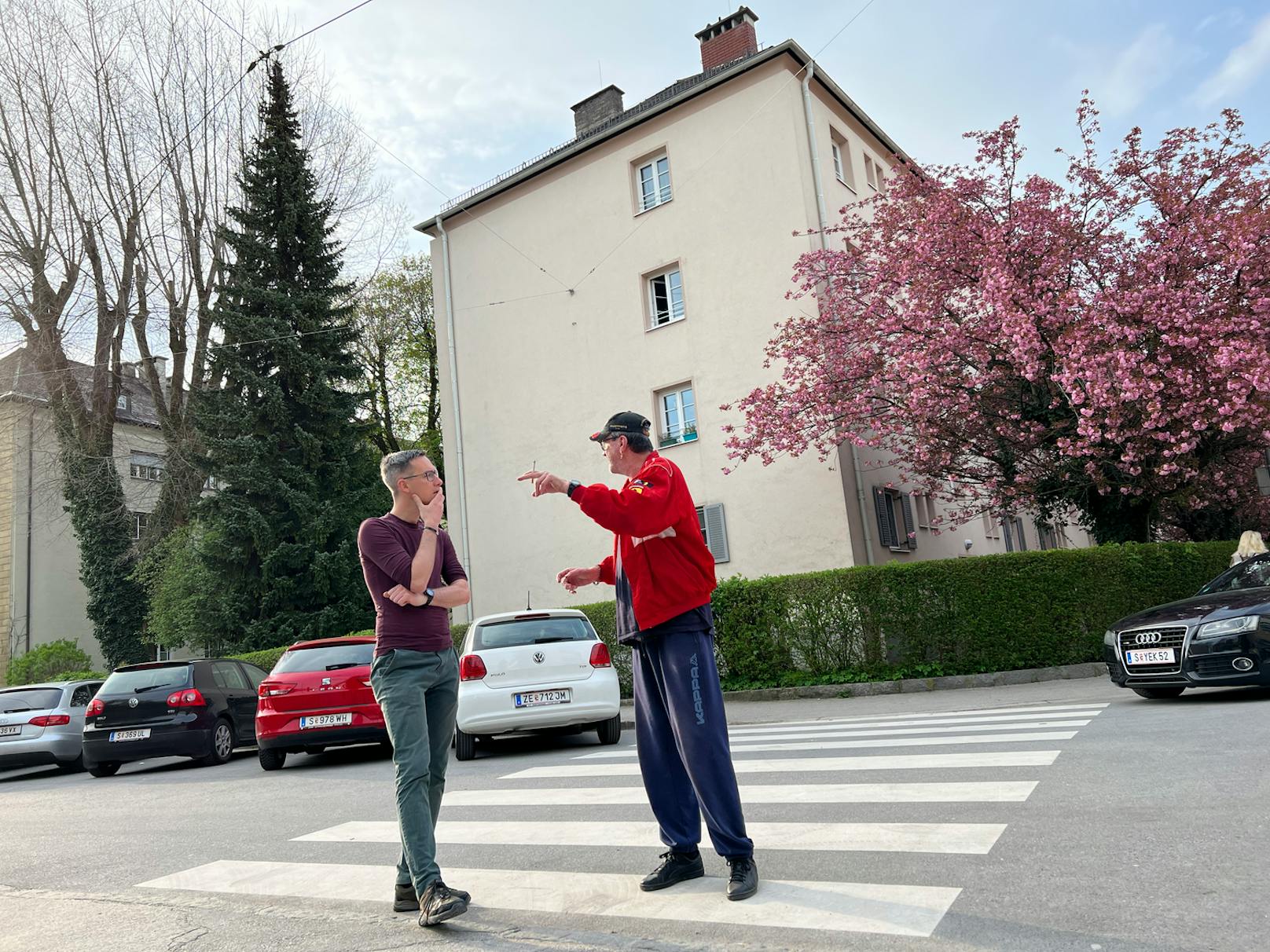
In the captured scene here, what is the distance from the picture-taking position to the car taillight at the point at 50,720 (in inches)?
609

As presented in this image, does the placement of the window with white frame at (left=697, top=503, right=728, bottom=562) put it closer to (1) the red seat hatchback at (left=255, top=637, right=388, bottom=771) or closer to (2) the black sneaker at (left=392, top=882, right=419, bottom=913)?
(1) the red seat hatchback at (left=255, top=637, right=388, bottom=771)

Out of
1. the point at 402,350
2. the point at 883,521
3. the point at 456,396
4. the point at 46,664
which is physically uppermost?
the point at 402,350

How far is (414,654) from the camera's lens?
4.40 m

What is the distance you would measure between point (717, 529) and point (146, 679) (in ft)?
37.4

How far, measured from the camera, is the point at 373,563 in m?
4.46

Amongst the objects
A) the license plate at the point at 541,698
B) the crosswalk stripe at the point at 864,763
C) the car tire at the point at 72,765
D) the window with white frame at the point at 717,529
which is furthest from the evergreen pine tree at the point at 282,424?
the crosswalk stripe at the point at 864,763

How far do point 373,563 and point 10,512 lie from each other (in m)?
39.8

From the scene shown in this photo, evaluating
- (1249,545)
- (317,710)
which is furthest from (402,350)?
(1249,545)

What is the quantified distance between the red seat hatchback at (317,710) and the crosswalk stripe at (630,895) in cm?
599

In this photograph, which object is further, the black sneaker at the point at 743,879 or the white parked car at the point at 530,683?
the white parked car at the point at 530,683

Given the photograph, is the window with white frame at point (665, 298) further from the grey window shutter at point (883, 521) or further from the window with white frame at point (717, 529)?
the grey window shutter at point (883, 521)

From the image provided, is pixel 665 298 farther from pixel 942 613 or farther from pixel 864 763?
pixel 864 763

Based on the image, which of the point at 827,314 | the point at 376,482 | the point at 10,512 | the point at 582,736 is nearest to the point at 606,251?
the point at 827,314

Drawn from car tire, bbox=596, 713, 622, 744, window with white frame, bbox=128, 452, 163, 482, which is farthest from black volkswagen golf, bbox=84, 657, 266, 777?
window with white frame, bbox=128, 452, 163, 482
